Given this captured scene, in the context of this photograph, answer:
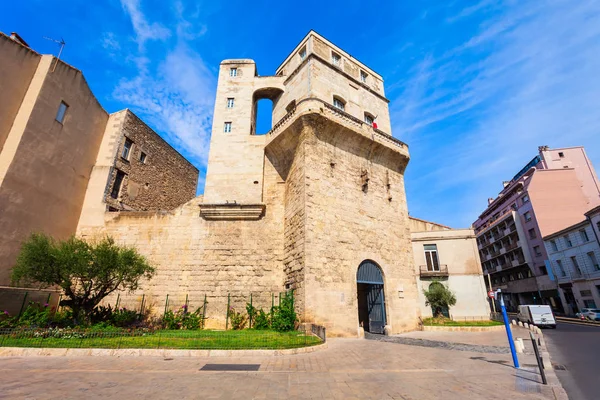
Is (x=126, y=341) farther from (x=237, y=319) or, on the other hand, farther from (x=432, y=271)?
(x=432, y=271)

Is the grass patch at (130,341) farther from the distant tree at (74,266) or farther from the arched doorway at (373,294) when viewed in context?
the arched doorway at (373,294)

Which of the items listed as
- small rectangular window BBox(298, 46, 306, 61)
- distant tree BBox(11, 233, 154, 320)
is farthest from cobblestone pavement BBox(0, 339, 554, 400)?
small rectangular window BBox(298, 46, 306, 61)

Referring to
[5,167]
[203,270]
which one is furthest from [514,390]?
[5,167]

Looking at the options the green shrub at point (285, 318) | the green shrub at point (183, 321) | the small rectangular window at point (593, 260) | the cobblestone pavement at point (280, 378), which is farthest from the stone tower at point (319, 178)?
the small rectangular window at point (593, 260)

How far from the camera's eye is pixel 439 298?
2119cm

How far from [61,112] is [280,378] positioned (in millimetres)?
18005

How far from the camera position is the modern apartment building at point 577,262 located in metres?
27.2

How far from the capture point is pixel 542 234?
113ft

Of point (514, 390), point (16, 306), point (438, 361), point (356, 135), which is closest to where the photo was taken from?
point (514, 390)

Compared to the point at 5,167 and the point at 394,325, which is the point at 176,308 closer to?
the point at 5,167

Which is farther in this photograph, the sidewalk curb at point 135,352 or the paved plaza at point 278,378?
the sidewalk curb at point 135,352

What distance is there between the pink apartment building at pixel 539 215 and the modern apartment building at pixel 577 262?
1254 millimetres

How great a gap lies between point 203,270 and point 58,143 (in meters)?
10.4

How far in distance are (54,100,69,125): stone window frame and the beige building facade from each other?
26051 mm
